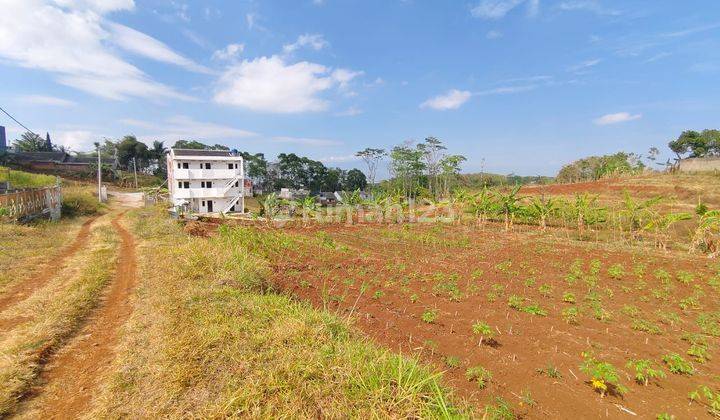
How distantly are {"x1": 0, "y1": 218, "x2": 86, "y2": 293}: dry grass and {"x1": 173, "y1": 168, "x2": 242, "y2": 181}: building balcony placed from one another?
19579 mm

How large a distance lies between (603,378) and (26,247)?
13703 mm

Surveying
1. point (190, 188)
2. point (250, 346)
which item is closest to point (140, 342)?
point (250, 346)

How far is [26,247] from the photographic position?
9.66 metres

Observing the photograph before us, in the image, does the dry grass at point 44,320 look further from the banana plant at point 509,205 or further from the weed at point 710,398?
the banana plant at point 509,205

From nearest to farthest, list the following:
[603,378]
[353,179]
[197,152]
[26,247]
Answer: [603,378]
[26,247]
[197,152]
[353,179]

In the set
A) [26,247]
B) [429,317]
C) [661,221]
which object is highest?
[26,247]

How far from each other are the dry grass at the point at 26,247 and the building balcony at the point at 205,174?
19579 mm

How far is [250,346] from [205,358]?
1.54 feet

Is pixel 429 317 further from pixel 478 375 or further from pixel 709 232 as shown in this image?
pixel 709 232

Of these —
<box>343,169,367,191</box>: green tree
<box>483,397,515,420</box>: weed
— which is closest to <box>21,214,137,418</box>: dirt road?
<box>483,397,515,420</box>: weed

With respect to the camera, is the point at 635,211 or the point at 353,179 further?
the point at 353,179

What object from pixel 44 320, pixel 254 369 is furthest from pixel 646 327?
pixel 44 320

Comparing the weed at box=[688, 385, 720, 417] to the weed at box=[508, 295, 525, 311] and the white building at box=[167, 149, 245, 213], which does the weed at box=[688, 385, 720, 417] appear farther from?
the white building at box=[167, 149, 245, 213]

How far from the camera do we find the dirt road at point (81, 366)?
3031 mm
